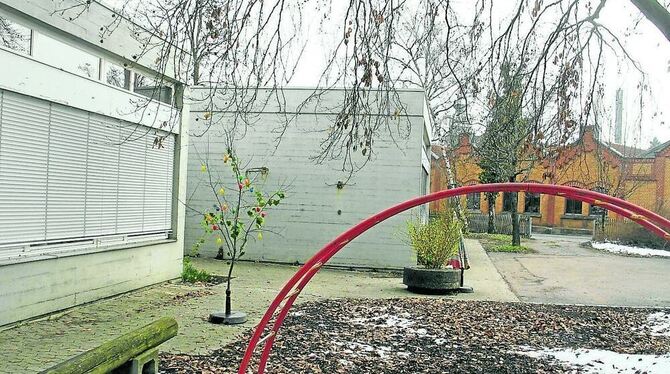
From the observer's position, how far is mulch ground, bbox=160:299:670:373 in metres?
6.73

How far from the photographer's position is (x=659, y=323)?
985 centimetres

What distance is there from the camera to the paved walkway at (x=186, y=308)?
7012mm

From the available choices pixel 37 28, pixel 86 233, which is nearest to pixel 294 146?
pixel 86 233

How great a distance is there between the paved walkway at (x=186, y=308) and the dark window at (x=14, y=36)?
3.37 meters

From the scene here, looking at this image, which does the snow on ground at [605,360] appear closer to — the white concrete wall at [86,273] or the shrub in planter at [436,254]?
the shrub in planter at [436,254]

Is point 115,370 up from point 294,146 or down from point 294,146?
down

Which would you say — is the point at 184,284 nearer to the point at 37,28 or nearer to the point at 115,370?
the point at 37,28

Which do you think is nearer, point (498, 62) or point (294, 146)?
point (498, 62)

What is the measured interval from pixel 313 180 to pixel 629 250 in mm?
14618

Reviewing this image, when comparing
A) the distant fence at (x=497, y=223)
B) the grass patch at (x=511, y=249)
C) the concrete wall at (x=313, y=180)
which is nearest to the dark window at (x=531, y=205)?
the distant fence at (x=497, y=223)

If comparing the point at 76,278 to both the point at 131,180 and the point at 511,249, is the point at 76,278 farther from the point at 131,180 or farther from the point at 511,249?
the point at 511,249

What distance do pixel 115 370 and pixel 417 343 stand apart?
438cm

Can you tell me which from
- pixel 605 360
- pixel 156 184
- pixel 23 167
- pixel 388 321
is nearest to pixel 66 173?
pixel 23 167

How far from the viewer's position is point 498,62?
6.91 meters
